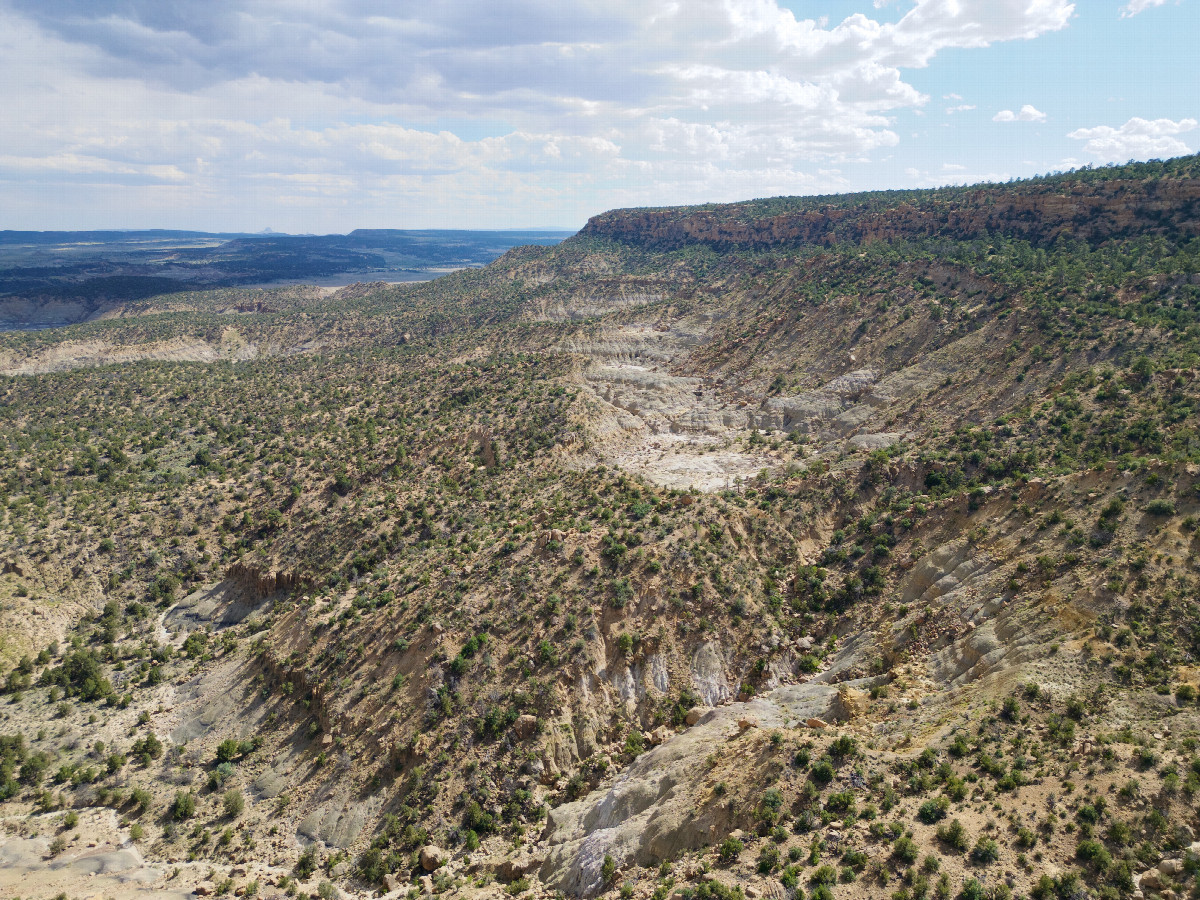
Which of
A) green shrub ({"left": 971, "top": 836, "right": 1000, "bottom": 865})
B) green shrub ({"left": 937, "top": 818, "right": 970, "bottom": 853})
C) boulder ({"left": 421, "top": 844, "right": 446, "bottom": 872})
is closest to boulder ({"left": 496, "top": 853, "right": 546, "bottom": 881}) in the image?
boulder ({"left": 421, "top": 844, "right": 446, "bottom": 872})

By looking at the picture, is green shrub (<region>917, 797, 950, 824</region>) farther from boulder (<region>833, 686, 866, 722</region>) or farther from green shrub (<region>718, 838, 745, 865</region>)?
boulder (<region>833, 686, 866, 722</region>)

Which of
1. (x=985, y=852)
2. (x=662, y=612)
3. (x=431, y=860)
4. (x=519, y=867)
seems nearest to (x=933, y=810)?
(x=985, y=852)

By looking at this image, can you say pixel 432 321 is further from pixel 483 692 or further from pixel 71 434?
pixel 483 692

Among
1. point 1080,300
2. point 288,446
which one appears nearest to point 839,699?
point 1080,300

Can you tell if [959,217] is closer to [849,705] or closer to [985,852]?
[849,705]

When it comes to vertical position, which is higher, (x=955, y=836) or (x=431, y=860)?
(x=955, y=836)

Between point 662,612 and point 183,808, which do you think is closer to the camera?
point 183,808
